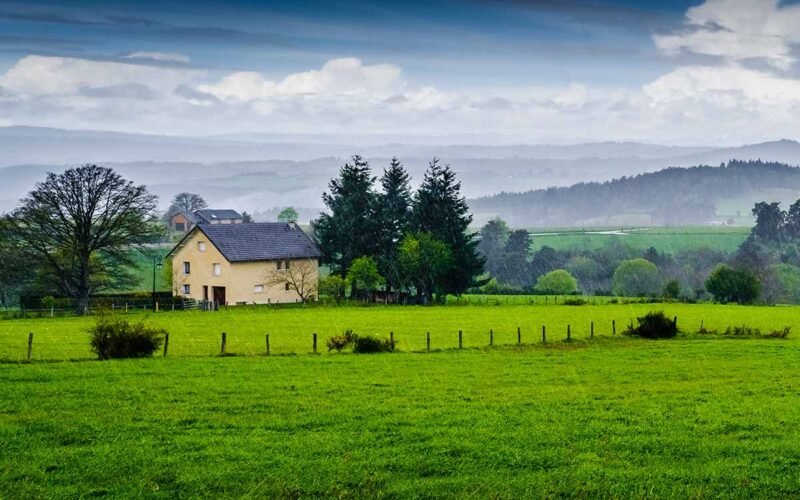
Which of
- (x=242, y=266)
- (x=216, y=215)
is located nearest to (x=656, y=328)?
(x=242, y=266)

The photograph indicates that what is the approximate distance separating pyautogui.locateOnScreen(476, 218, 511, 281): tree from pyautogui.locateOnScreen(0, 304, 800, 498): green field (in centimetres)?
11894

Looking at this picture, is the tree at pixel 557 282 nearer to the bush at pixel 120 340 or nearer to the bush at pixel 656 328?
the bush at pixel 656 328

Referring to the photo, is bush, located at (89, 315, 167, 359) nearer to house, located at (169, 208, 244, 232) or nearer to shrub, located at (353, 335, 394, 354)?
shrub, located at (353, 335, 394, 354)

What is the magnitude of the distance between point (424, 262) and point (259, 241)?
624 inches

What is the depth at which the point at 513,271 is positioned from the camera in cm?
15575

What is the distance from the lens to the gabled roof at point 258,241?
79.0 m

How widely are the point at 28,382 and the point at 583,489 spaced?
17816mm

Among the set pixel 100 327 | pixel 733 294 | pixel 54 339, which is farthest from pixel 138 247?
pixel 733 294

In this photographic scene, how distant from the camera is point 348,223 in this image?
290 feet

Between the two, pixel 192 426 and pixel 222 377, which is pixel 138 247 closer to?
pixel 222 377

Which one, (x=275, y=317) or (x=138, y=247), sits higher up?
(x=138, y=247)

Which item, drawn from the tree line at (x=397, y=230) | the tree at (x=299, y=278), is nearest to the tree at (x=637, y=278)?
the tree line at (x=397, y=230)

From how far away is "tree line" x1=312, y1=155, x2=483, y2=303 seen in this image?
85688mm

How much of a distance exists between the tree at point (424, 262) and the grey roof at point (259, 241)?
935cm
